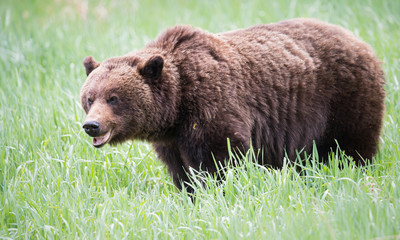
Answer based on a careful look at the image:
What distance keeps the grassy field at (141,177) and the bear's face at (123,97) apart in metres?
0.60

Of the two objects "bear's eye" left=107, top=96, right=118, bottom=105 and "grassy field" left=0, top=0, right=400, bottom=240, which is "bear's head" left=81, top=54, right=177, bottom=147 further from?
"grassy field" left=0, top=0, right=400, bottom=240

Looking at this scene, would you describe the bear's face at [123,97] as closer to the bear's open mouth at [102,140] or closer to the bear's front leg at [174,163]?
the bear's open mouth at [102,140]

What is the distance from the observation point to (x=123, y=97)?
4.65 metres

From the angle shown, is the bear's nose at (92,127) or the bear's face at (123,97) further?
the bear's face at (123,97)

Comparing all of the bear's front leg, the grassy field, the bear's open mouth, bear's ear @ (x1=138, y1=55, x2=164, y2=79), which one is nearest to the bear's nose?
the bear's open mouth

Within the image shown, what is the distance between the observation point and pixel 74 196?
4.59m

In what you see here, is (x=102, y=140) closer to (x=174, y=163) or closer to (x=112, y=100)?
(x=112, y=100)

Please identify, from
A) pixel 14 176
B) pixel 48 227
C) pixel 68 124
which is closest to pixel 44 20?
pixel 68 124

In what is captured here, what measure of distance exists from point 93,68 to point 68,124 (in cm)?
138

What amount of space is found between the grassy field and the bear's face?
0.60m

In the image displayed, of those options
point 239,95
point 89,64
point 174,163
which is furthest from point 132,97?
point 239,95

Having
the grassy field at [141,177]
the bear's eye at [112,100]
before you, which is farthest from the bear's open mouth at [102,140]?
the grassy field at [141,177]

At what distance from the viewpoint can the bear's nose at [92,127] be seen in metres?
4.35

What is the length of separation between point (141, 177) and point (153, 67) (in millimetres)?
1365
